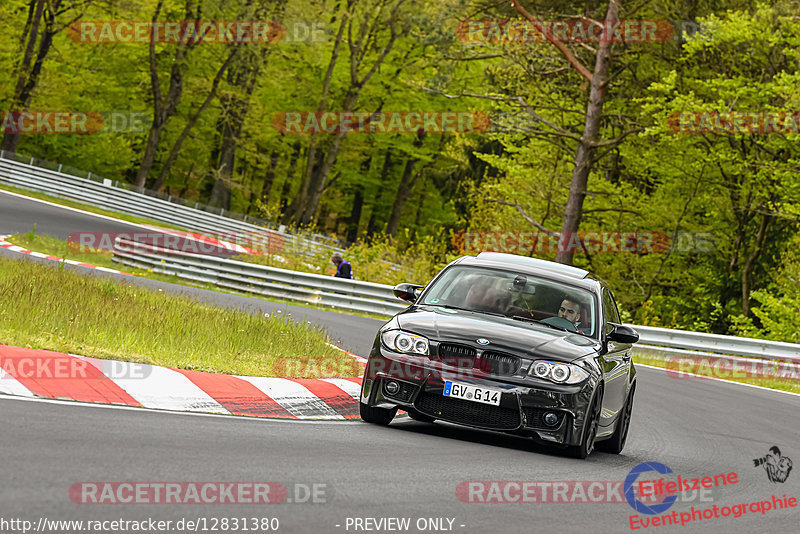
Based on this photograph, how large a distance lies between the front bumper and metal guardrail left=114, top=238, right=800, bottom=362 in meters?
13.3

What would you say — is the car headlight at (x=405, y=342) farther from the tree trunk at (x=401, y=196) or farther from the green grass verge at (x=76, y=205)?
the tree trunk at (x=401, y=196)

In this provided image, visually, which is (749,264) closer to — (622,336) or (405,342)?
(622,336)

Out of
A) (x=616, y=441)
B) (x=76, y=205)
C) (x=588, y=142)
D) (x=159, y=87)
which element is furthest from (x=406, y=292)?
(x=159, y=87)

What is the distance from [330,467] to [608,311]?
447cm

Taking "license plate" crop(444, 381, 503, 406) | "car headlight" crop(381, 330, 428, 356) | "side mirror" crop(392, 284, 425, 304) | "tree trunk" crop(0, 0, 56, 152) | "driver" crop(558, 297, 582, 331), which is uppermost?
"tree trunk" crop(0, 0, 56, 152)

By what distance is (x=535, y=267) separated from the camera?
10078mm

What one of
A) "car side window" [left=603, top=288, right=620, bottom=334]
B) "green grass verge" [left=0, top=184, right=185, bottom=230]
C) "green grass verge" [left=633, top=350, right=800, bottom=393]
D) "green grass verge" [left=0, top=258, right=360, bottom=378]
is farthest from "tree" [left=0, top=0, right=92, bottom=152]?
"car side window" [left=603, top=288, right=620, bottom=334]

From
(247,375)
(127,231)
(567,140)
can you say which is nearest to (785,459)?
(247,375)

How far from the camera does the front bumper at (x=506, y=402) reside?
26.7 ft

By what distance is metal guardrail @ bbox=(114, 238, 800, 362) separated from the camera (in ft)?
70.7

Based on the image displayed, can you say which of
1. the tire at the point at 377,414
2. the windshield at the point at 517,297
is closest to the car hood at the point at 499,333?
the windshield at the point at 517,297

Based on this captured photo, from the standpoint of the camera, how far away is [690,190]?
33375mm

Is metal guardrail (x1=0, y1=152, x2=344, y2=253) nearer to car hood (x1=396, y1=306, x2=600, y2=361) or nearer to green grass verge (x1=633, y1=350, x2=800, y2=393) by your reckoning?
green grass verge (x1=633, y1=350, x2=800, y2=393)

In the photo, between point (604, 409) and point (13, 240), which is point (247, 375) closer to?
point (604, 409)
